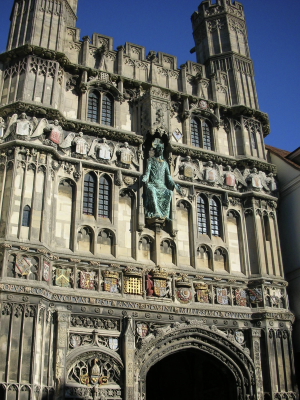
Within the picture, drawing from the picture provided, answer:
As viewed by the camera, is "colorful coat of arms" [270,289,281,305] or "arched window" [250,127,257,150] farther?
"arched window" [250,127,257,150]

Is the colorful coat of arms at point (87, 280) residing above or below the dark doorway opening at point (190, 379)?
above

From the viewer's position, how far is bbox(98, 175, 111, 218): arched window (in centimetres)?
2078

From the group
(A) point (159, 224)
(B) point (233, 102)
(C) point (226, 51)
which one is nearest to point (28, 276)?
(A) point (159, 224)

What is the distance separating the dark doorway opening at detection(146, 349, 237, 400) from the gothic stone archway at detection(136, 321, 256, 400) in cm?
11

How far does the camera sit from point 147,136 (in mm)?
22703

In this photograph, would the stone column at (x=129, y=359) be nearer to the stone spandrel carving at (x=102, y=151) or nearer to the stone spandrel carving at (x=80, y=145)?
the stone spandrel carving at (x=102, y=151)

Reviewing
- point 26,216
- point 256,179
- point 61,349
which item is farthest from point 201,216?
point 61,349

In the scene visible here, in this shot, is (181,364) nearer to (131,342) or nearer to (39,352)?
(131,342)

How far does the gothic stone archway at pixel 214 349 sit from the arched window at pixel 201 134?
8.71m

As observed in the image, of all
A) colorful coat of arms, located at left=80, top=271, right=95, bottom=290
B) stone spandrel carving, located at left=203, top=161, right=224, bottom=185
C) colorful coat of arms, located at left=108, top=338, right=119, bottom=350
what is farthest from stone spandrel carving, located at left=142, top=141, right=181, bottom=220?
colorful coat of arms, located at left=108, top=338, right=119, bottom=350

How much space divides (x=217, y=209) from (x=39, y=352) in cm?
1036

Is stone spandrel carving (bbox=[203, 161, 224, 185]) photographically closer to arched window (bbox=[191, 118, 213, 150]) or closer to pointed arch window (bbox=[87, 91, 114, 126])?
arched window (bbox=[191, 118, 213, 150])

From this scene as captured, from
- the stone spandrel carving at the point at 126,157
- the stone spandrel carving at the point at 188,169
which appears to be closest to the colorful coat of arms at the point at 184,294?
the stone spandrel carving at the point at 188,169

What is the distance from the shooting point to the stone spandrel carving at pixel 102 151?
21.3 m
